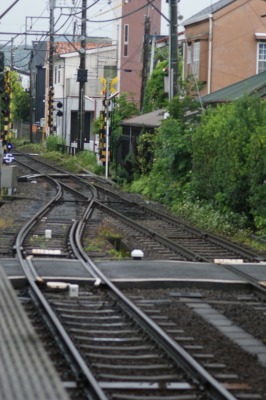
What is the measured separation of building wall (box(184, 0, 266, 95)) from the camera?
111 feet

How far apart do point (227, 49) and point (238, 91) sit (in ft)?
18.0

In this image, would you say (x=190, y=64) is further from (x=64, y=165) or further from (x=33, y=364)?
(x=33, y=364)

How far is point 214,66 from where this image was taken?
33.9 m

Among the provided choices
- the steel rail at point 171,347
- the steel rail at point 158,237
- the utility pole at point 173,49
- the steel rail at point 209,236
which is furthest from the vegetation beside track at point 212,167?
the steel rail at point 171,347

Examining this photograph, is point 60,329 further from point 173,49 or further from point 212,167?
point 173,49

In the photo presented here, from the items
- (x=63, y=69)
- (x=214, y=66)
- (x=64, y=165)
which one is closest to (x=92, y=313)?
(x=214, y=66)

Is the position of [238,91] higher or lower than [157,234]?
higher

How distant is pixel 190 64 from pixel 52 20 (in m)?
23.3

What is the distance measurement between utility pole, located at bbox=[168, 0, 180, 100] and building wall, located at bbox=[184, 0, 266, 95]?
18.1 feet

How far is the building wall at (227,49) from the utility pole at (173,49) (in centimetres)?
551

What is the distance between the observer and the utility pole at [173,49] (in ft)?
90.9

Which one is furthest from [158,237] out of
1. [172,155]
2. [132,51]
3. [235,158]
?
[132,51]

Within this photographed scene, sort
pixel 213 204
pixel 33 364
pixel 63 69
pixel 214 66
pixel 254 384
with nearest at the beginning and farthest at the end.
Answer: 1. pixel 33 364
2. pixel 254 384
3. pixel 213 204
4. pixel 214 66
5. pixel 63 69

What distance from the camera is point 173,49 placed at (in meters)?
28.2
